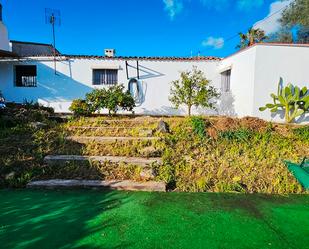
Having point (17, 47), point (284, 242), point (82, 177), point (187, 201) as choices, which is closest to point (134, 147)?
point (82, 177)

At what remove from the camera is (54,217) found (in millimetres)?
3225

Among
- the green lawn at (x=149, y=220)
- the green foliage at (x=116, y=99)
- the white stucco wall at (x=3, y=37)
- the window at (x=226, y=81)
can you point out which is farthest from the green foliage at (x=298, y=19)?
the white stucco wall at (x=3, y=37)

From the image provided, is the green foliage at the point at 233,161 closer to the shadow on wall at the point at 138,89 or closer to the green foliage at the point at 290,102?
the green foliage at the point at 290,102

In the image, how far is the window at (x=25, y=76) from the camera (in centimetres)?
1227

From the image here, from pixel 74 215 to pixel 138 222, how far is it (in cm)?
90

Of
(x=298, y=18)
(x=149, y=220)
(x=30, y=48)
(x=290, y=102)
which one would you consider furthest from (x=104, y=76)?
(x=298, y=18)

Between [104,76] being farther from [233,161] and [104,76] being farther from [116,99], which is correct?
[233,161]

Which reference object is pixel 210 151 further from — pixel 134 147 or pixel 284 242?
pixel 284 242

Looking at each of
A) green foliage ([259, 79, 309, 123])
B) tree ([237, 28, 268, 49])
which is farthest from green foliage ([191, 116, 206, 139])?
tree ([237, 28, 268, 49])

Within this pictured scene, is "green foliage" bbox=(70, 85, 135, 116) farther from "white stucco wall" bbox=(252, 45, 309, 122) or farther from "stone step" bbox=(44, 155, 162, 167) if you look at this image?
"white stucco wall" bbox=(252, 45, 309, 122)

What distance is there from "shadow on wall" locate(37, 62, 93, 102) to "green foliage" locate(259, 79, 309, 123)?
833cm

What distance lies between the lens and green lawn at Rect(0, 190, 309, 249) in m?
2.70

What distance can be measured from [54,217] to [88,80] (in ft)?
31.3

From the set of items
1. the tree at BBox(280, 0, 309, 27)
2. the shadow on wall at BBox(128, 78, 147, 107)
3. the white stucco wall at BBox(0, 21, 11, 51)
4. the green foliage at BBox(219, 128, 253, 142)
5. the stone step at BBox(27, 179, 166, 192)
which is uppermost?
the tree at BBox(280, 0, 309, 27)
